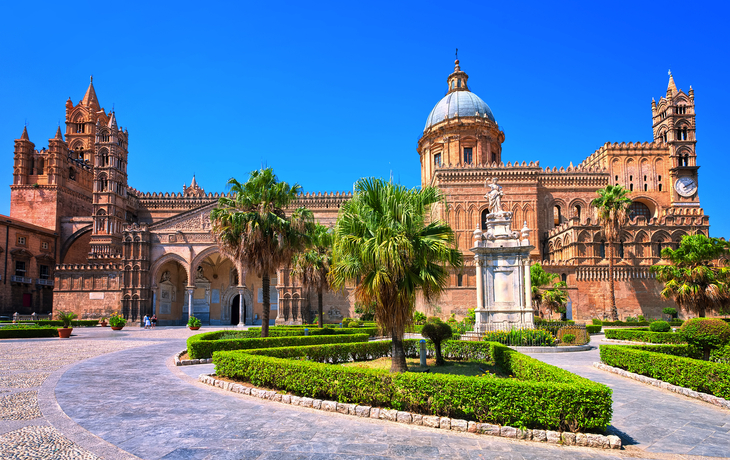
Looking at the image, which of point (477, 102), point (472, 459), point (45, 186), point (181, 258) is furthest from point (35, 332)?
point (477, 102)

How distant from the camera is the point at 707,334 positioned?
1200cm

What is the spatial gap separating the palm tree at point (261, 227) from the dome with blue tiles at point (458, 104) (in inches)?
1355

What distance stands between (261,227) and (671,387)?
564 inches

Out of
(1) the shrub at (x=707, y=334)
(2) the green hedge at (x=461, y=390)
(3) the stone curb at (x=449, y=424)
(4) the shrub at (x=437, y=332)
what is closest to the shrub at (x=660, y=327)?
(1) the shrub at (x=707, y=334)

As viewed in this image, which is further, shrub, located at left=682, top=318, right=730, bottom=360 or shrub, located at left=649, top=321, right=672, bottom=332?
shrub, located at left=649, top=321, right=672, bottom=332

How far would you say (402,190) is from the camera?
11.5 m

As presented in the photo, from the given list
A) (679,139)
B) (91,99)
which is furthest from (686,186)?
(91,99)

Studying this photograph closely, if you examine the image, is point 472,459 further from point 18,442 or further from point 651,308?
point 651,308

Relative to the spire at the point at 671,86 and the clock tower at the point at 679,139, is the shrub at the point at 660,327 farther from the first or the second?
the spire at the point at 671,86

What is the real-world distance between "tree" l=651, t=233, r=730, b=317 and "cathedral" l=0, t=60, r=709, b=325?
10.7 m

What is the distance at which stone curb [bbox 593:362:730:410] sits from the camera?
9059 millimetres

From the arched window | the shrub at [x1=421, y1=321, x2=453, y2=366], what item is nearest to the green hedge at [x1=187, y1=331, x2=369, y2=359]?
the shrub at [x1=421, y1=321, x2=453, y2=366]

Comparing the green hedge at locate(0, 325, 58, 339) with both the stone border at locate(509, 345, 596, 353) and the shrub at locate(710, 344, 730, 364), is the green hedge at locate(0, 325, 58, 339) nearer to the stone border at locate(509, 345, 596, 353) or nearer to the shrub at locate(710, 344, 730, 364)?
the stone border at locate(509, 345, 596, 353)

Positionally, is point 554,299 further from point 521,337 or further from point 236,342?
point 236,342
